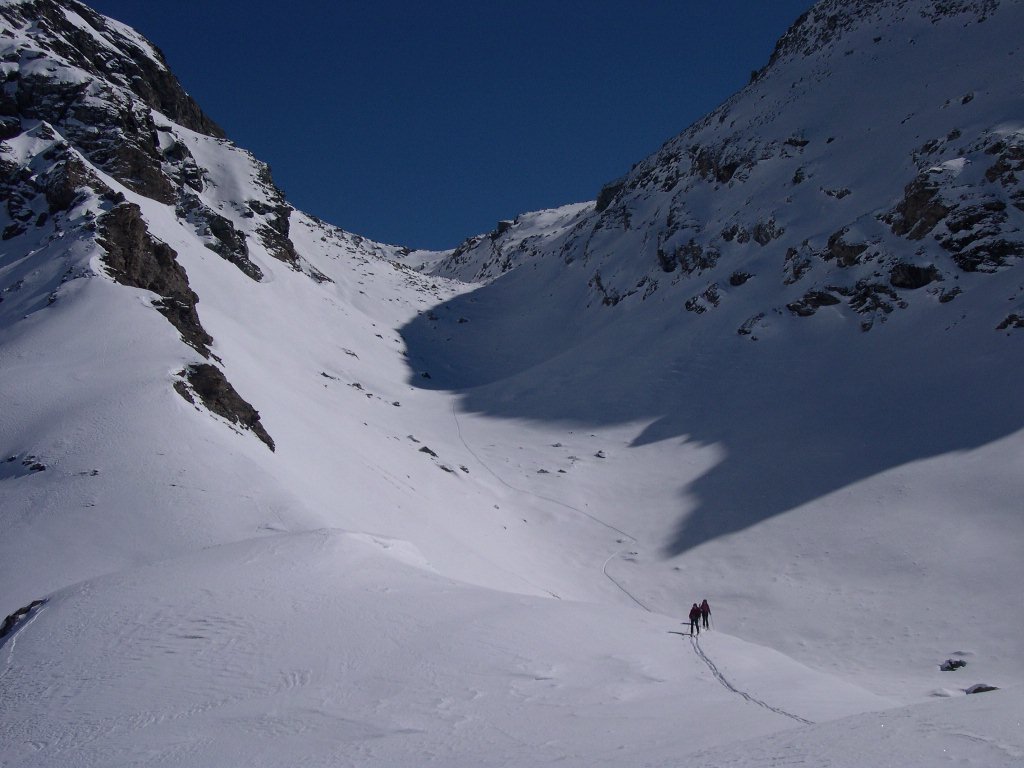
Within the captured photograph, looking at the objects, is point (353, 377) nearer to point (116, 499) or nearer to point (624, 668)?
point (116, 499)

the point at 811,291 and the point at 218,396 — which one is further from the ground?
the point at 811,291

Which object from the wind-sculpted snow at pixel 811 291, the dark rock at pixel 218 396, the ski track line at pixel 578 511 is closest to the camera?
the dark rock at pixel 218 396

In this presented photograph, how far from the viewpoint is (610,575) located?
2575 cm

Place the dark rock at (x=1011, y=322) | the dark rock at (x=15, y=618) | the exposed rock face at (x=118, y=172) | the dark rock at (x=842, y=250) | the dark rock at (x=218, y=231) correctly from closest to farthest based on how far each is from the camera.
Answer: the dark rock at (x=15, y=618)
the exposed rock face at (x=118, y=172)
the dark rock at (x=1011, y=322)
the dark rock at (x=842, y=250)
the dark rock at (x=218, y=231)

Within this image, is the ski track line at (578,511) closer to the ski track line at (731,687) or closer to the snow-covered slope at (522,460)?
the snow-covered slope at (522,460)

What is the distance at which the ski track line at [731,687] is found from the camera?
8.81 metres

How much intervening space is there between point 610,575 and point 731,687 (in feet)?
50.7

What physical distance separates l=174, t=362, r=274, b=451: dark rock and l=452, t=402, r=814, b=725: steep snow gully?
1095cm

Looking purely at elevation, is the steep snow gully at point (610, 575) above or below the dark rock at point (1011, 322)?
below

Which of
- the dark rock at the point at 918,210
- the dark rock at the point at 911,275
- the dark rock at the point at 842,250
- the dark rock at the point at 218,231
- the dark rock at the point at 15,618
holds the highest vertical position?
the dark rock at the point at 918,210

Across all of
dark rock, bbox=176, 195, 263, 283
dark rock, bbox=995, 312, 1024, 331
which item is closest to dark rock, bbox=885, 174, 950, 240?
dark rock, bbox=995, 312, 1024, 331

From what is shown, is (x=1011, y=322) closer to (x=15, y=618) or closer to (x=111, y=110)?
(x=15, y=618)

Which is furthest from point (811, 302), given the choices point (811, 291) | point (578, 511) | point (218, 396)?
point (218, 396)

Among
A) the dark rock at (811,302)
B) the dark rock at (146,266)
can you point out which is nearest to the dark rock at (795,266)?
the dark rock at (811,302)
